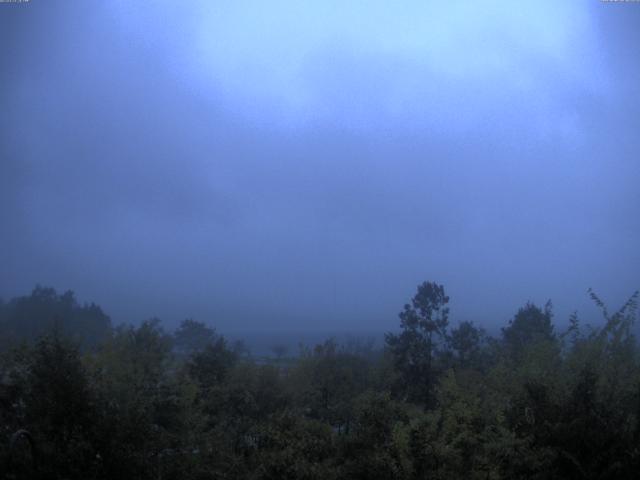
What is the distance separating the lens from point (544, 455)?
9.73m

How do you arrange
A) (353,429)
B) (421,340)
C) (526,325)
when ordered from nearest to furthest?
(353,429)
(421,340)
(526,325)

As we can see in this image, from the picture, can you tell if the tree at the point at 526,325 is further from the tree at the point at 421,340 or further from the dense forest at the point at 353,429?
the dense forest at the point at 353,429

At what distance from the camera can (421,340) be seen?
29484mm

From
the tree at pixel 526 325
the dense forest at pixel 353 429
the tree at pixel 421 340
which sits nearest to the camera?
the dense forest at pixel 353 429

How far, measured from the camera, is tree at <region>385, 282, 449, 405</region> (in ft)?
95.0

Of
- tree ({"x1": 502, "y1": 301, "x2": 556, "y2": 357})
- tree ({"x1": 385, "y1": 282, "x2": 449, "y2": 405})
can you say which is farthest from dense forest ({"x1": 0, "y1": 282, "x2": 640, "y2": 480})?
tree ({"x1": 502, "y1": 301, "x2": 556, "y2": 357})

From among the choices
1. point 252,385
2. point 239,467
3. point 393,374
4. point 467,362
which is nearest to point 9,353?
point 239,467

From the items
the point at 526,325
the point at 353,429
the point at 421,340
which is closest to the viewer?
the point at 353,429

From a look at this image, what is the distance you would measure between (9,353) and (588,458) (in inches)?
491

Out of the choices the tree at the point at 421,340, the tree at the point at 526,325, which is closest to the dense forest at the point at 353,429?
the tree at the point at 421,340

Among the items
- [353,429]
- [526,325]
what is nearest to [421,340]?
[526,325]

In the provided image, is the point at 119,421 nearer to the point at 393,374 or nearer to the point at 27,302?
the point at 393,374

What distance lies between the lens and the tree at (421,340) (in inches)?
→ 1140

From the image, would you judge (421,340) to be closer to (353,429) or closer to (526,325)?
(526,325)
